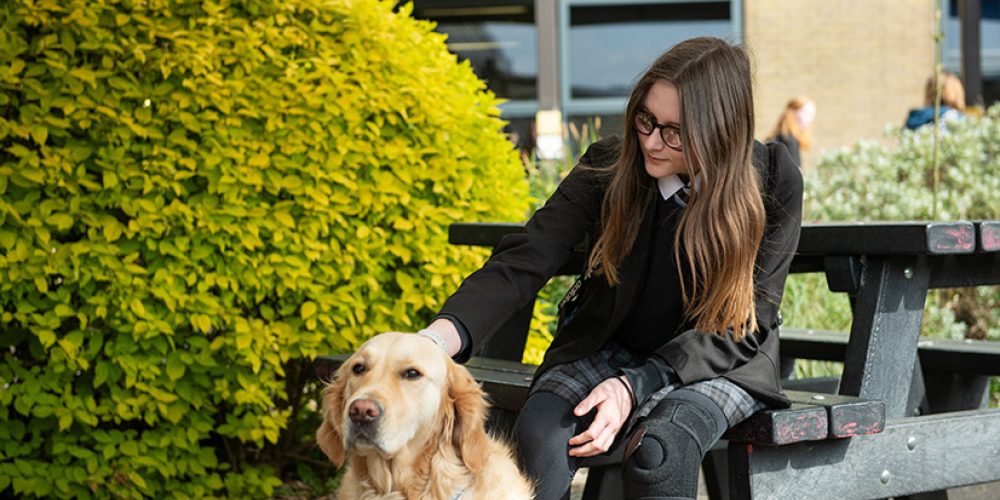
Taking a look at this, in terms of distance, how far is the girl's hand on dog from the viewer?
3.12m

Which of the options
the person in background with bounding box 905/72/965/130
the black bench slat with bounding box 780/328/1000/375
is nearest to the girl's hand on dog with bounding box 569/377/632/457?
the black bench slat with bounding box 780/328/1000/375

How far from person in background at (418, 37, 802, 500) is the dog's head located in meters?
0.14

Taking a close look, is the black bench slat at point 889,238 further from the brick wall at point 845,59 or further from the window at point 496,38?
the window at point 496,38

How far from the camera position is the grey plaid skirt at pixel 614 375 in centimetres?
321

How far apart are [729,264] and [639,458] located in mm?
593

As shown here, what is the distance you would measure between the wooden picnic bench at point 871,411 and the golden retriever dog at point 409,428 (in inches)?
27.4

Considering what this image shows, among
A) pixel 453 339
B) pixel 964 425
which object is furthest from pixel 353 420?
pixel 964 425

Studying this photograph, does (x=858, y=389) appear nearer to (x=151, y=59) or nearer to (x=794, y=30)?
(x=151, y=59)

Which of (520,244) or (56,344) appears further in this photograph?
(56,344)

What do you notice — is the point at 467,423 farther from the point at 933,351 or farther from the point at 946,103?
the point at 946,103

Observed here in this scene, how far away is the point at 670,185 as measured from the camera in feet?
11.4

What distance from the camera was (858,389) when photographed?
368 centimetres

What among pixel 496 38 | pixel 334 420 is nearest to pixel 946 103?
Result: pixel 496 38

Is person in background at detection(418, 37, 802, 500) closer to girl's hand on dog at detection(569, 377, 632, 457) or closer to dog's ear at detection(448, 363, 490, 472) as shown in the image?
girl's hand on dog at detection(569, 377, 632, 457)
